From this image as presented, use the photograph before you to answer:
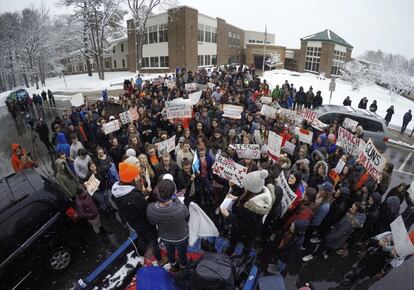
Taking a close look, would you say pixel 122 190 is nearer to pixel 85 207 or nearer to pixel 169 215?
pixel 169 215

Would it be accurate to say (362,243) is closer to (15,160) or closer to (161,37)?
(15,160)

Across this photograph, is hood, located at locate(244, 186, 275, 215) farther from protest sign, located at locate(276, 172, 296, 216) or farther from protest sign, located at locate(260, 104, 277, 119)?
protest sign, located at locate(260, 104, 277, 119)

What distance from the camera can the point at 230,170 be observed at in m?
5.39

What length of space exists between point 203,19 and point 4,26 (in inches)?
1431

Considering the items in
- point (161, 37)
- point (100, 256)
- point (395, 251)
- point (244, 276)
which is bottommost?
point (100, 256)

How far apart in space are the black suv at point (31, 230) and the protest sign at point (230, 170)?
122 inches

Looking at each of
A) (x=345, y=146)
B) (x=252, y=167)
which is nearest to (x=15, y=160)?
(x=252, y=167)

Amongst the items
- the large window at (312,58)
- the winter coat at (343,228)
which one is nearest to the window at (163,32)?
the large window at (312,58)

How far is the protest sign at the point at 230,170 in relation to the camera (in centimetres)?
524

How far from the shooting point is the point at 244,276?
12.7 feet

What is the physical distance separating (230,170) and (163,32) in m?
36.3

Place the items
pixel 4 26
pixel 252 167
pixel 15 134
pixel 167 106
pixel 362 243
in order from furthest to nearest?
1. pixel 4 26
2. pixel 15 134
3. pixel 167 106
4. pixel 252 167
5. pixel 362 243

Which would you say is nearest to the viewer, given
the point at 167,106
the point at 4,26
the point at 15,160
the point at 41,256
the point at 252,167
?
the point at 41,256

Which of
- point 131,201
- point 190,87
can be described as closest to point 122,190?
point 131,201
